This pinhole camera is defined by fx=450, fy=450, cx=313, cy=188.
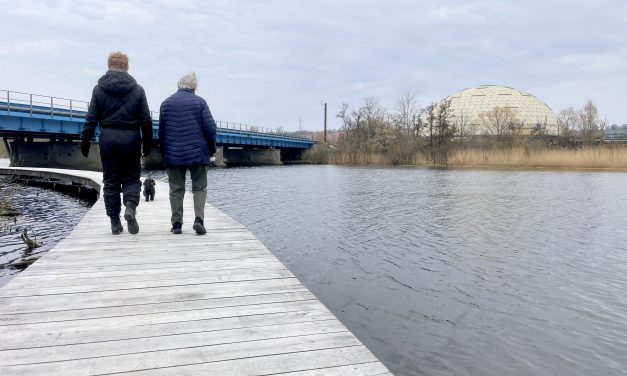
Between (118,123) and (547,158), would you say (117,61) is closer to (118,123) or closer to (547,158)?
(118,123)

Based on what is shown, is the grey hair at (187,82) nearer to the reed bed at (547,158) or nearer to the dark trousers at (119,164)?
the dark trousers at (119,164)

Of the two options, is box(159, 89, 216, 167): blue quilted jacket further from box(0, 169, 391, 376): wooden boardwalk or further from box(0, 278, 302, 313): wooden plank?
box(0, 278, 302, 313): wooden plank

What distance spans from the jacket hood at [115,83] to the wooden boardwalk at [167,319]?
5.98ft

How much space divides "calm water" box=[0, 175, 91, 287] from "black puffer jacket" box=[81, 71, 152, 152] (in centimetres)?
301

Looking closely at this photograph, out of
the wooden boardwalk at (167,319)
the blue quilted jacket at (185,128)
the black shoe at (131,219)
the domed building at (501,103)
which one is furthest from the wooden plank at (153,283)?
the domed building at (501,103)

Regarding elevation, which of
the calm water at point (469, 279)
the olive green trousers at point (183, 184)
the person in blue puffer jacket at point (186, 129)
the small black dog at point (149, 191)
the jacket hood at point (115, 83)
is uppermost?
the jacket hood at point (115, 83)

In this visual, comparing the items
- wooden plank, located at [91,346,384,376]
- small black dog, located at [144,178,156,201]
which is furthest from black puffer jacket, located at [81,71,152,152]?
small black dog, located at [144,178,156,201]

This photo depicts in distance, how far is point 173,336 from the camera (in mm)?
2709

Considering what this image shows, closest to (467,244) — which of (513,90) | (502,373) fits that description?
(502,373)

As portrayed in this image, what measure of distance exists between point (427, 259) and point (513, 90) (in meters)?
129

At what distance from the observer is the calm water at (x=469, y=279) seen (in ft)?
13.7

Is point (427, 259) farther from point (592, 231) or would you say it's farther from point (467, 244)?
point (592, 231)

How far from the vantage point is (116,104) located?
5242mm

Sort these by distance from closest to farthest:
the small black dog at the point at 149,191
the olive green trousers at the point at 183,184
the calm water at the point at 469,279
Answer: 1. the calm water at the point at 469,279
2. the olive green trousers at the point at 183,184
3. the small black dog at the point at 149,191
